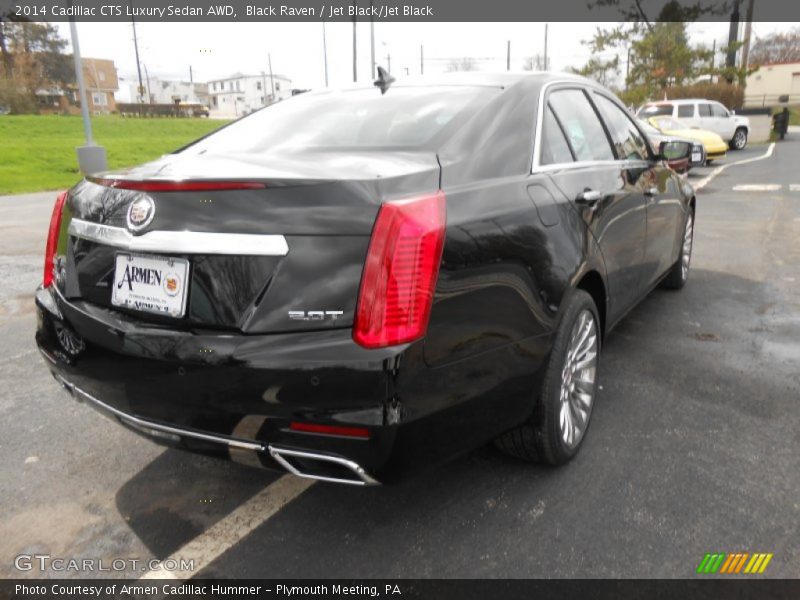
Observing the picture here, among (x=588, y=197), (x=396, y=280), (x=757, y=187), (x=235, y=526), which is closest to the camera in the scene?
(x=396, y=280)

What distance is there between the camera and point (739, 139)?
2341 cm

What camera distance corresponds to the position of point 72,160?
21688mm

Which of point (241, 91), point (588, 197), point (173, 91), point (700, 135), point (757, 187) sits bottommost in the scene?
point (757, 187)

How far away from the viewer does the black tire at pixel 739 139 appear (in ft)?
76.3

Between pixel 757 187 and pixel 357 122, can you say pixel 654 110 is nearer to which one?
pixel 757 187

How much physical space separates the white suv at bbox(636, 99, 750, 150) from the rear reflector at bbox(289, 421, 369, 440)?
19569mm

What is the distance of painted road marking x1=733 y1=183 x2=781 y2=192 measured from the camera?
12250mm

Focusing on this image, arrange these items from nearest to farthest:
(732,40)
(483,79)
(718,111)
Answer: (483,79), (718,111), (732,40)

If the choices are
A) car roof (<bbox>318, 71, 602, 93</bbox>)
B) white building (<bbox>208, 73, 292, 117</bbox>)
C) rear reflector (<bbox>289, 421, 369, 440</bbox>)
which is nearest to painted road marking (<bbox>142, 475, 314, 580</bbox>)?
rear reflector (<bbox>289, 421, 369, 440</bbox>)

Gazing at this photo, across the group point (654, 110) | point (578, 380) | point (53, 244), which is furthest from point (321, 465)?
point (654, 110)

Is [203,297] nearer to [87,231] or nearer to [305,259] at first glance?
[305,259]

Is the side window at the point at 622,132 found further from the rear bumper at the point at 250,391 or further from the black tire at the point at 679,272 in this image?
the rear bumper at the point at 250,391

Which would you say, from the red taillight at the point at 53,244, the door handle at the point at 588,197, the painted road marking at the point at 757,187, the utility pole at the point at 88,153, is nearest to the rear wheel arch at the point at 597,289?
the door handle at the point at 588,197

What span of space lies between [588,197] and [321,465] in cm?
163
